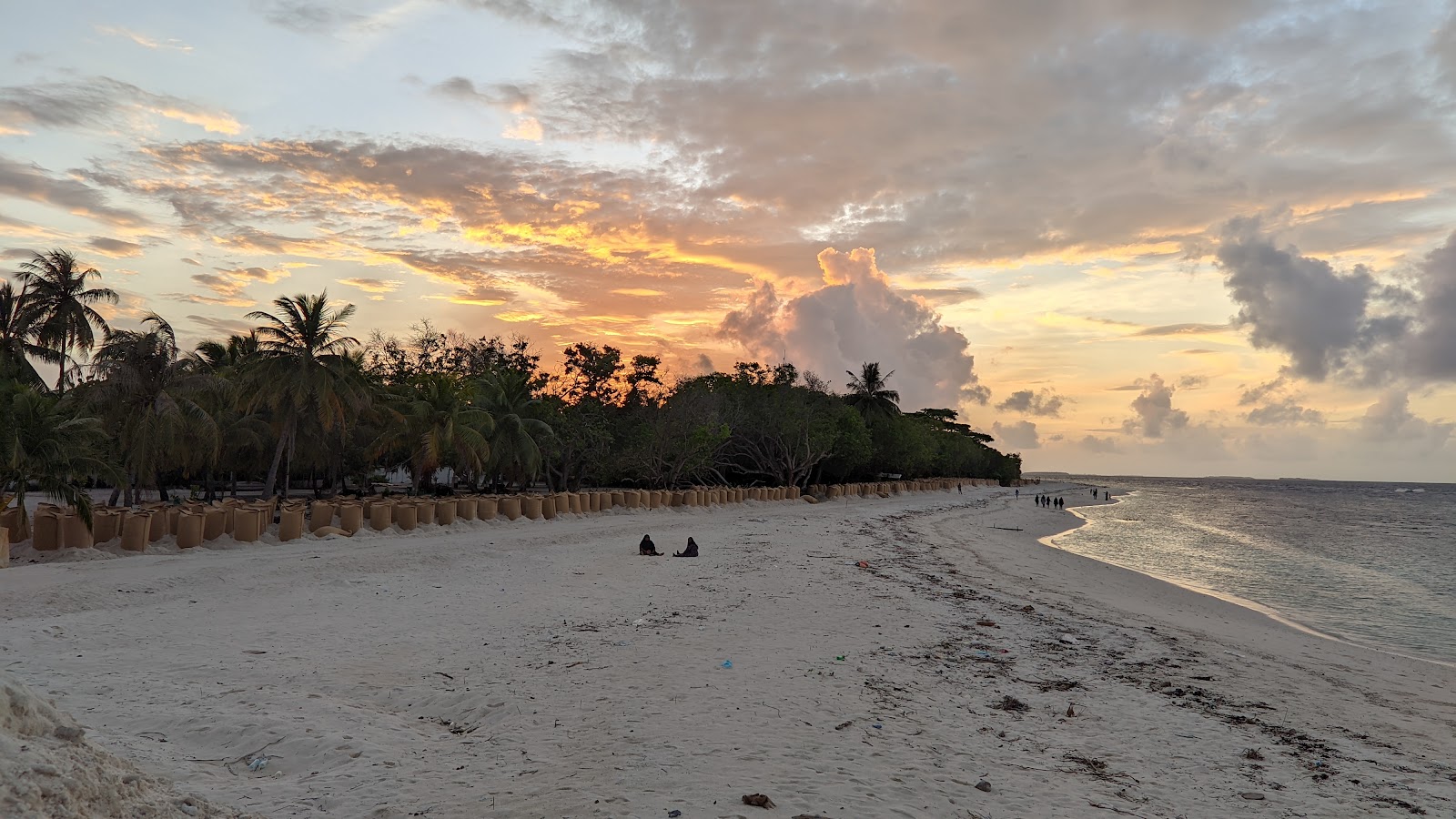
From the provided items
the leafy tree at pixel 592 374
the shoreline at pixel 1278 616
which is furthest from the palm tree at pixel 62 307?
the shoreline at pixel 1278 616

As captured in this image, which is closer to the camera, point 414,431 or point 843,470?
point 414,431

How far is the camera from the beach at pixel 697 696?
5.03m

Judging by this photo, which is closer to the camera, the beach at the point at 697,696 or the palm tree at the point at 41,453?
the beach at the point at 697,696

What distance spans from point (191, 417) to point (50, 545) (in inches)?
525

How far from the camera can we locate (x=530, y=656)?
8.10m

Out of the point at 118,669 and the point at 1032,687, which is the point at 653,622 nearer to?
the point at 1032,687

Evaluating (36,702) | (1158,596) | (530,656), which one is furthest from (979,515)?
(36,702)

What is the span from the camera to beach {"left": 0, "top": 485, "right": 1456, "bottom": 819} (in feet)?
16.5

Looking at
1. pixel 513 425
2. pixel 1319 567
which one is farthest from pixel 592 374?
pixel 1319 567

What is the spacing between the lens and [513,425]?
33.4 m

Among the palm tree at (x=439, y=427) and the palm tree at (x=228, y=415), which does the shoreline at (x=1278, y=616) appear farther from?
the palm tree at (x=228, y=415)

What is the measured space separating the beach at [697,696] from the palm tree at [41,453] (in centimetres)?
204

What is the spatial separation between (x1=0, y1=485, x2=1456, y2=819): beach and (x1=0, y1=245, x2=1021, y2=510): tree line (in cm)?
839

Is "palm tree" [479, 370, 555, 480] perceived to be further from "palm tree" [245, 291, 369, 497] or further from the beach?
the beach
